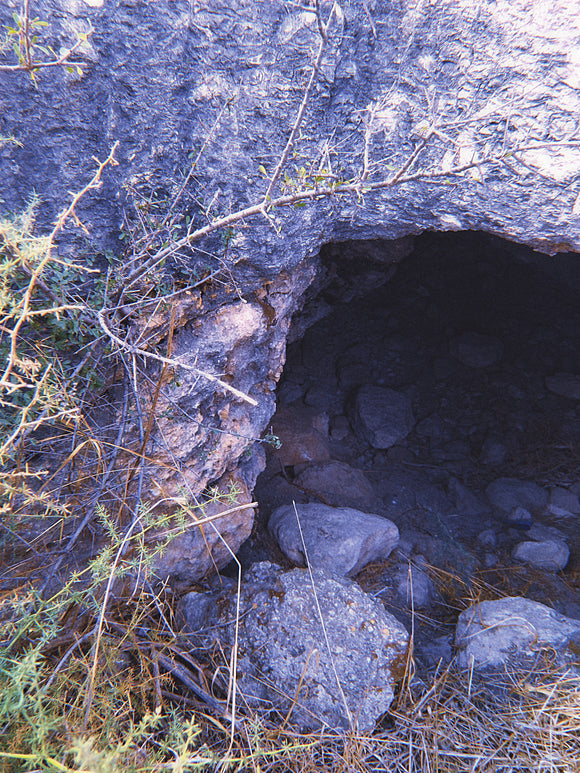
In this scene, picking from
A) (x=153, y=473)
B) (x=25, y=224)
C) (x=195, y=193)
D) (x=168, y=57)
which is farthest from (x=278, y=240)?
(x=153, y=473)

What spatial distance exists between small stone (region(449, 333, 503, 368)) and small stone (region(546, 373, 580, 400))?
439mm

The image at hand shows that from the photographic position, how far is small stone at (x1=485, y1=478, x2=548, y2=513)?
10.6ft

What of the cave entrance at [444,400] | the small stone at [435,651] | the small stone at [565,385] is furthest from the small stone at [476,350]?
the small stone at [435,651]

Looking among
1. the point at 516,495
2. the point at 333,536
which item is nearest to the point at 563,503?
the point at 516,495

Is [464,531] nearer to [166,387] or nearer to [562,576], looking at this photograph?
[562,576]

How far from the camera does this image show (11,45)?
1.24 metres

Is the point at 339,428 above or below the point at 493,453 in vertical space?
above

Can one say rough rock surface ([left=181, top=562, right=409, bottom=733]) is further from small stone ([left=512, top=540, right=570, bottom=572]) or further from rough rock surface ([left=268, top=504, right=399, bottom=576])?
small stone ([left=512, top=540, right=570, bottom=572])

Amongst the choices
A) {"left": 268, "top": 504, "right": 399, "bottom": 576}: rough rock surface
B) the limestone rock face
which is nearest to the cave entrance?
{"left": 268, "top": 504, "right": 399, "bottom": 576}: rough rock surface

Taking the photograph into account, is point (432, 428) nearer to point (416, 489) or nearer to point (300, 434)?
point (416, 489)

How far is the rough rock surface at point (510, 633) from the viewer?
1.78 metres

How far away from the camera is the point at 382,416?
3637mm

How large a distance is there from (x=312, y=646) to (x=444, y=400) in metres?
2.61

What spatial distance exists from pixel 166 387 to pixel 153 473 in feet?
1.07
